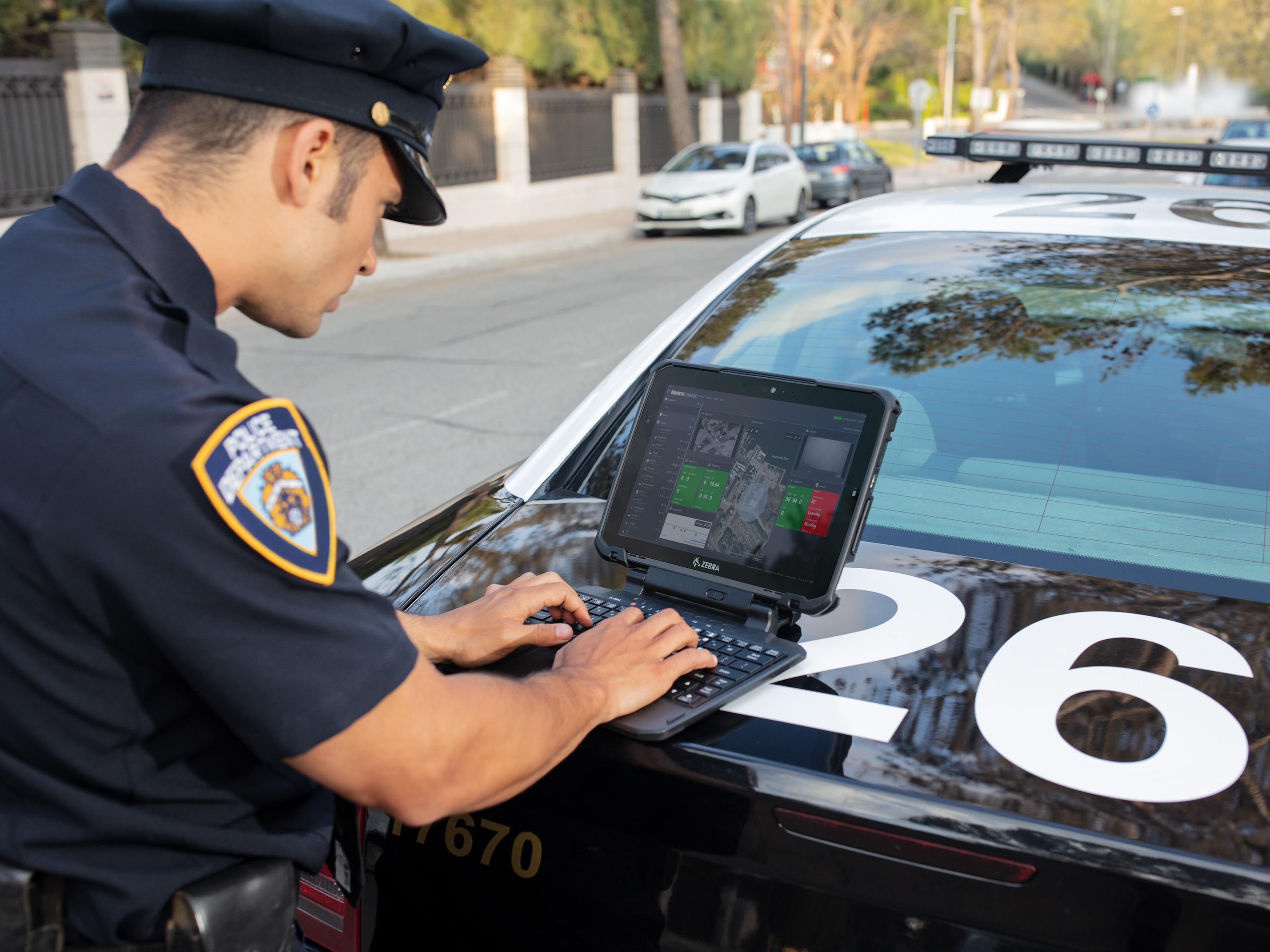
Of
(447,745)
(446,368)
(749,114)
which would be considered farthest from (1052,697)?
(749,114)

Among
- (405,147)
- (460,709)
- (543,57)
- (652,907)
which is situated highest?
(543,57)

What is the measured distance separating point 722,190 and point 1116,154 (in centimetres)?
1649

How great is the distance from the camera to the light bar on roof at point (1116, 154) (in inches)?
115

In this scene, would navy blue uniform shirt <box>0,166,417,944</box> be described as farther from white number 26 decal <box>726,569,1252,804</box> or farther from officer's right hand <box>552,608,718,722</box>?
white number 26 decal <box>726,569,1252,804</box>

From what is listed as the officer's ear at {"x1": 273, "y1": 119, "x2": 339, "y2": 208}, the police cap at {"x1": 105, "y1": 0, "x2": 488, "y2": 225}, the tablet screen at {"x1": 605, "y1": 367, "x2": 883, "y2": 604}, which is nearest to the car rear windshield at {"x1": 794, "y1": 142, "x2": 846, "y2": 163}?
the tablet screen at {"x1": 605, "y1": 367, "x2": 883, "y2": 604}

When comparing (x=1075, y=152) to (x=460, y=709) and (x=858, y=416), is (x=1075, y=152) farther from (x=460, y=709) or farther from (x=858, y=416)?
(x=460, y=709)

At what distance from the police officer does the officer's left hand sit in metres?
0.26

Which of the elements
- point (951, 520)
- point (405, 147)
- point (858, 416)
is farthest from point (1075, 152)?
point (405, 147)

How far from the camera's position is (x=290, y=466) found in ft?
3.68

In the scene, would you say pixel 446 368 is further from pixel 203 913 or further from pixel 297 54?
pixel 203 913

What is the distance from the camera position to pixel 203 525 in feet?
3.38

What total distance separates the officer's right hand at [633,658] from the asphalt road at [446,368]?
348 centimetres

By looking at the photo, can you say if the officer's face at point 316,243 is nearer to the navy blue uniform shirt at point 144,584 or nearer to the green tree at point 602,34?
the navy blue uniform shirt at point 144,584

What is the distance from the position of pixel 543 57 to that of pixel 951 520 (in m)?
21.7
